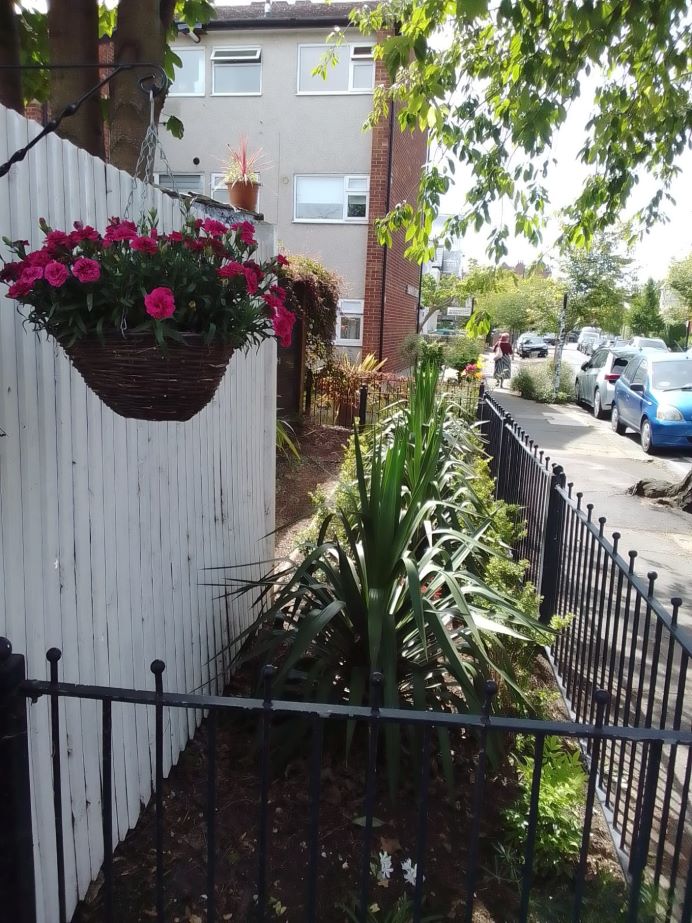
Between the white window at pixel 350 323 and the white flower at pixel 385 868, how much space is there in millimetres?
15664

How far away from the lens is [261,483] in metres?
4.68

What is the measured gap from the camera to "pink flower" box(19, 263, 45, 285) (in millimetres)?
1660

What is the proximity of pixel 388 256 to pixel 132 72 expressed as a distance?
590 inches

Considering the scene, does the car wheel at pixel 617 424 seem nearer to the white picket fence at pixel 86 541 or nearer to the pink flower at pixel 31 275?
the white picket fence at pixel 86 541

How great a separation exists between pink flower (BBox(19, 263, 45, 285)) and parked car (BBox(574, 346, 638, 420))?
16233mm

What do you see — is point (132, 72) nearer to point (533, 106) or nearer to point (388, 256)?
point (533, 106)

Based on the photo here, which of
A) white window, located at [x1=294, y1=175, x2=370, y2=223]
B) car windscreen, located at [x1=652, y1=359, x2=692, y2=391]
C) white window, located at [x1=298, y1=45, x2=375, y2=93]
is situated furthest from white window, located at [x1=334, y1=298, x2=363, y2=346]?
car windscreen, located at [x1=652, y1=359, x2=692, y2=391]

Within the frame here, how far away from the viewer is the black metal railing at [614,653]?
251 centimetres

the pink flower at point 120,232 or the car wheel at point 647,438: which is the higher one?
the pink flower at point 120,232

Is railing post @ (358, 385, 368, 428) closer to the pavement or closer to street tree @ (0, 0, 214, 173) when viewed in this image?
the pavement

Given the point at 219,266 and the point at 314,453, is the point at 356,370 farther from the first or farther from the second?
the point at 219,266

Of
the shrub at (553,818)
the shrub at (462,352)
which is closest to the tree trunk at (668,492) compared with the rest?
the shrub at (553,818)

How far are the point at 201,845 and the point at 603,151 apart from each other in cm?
586

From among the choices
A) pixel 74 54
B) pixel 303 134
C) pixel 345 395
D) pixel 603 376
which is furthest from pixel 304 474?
pixel 303 134
